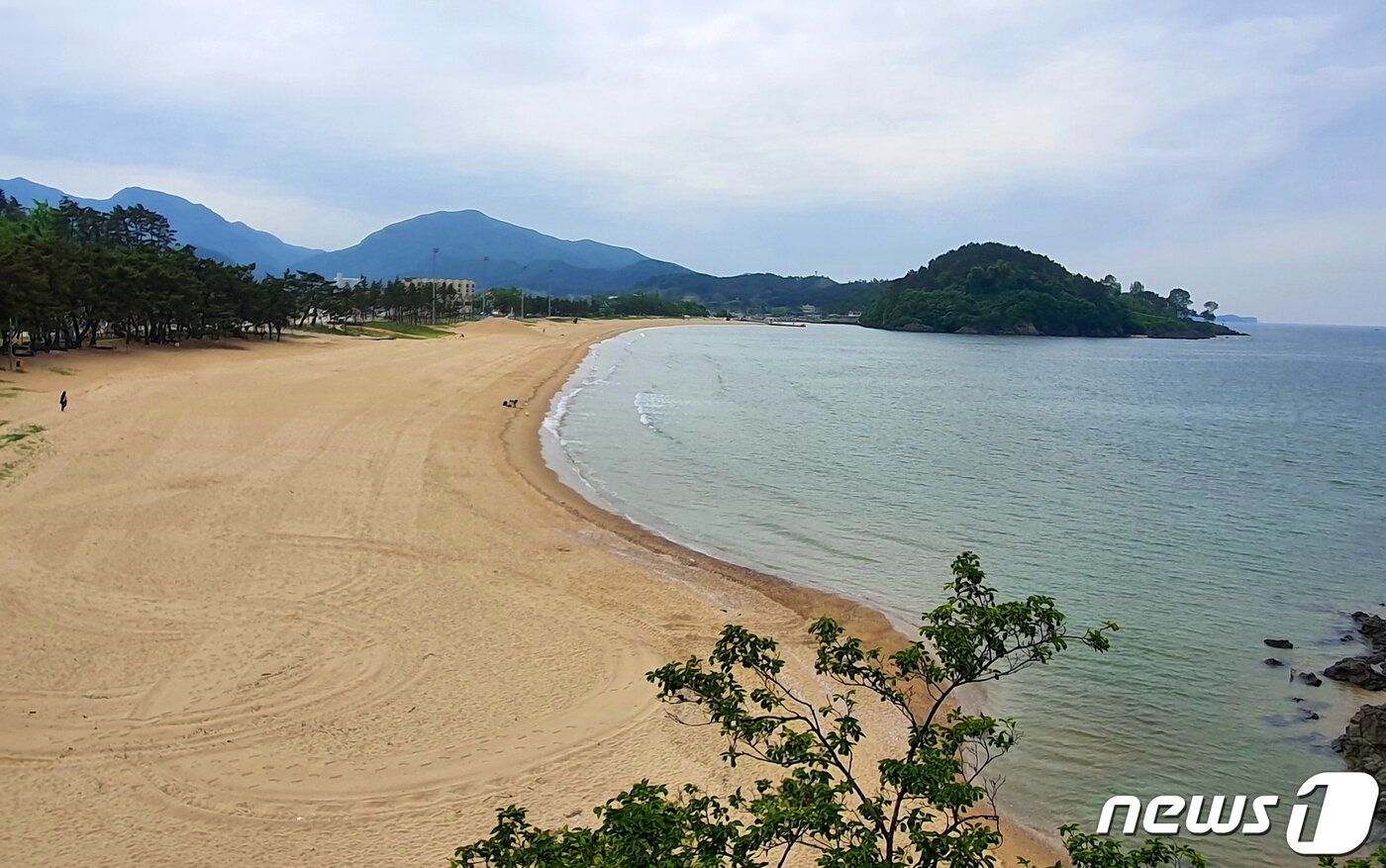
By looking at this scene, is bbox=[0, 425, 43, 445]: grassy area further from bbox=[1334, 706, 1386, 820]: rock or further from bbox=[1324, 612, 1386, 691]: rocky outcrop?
bbox=[1324, 612, 1386, 691]: rocky outcrop

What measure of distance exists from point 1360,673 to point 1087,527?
1061 centimetres

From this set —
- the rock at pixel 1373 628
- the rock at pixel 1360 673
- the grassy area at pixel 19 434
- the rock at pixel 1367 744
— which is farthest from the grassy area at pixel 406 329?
the rock at pixel 1367 744

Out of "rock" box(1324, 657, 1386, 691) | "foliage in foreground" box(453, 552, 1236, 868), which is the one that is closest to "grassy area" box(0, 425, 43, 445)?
"foliage in foreground" box(453, 552, 1236, 868)

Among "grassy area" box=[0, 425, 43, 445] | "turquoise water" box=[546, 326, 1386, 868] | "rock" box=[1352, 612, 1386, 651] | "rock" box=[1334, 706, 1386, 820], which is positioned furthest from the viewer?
"grassy area" box=[0, 425, 43, 445]

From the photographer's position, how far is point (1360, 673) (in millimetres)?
15211

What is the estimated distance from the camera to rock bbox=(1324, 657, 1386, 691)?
1501 centimetres

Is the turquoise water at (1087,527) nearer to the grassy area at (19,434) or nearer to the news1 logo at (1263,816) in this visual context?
the news1 logo at (1263,816)

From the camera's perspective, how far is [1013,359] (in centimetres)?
11700

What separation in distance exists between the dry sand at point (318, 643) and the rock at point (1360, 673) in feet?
24.6

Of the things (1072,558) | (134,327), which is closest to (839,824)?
(1072,558)

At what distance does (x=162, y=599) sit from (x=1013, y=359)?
114 m

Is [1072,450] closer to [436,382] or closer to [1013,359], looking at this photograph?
[436,382]

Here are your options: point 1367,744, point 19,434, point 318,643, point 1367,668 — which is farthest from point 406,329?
point 1367,744

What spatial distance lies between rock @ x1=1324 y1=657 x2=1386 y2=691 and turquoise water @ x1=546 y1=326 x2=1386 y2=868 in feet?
1.33
